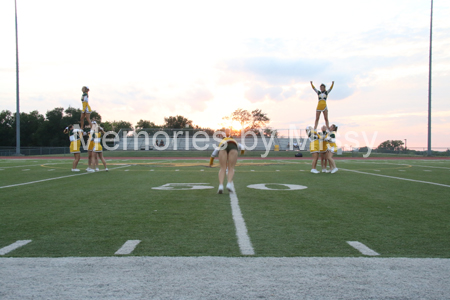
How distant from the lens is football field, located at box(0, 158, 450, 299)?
8.00 feet

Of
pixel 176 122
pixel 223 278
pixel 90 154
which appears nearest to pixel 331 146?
pixel 90 154

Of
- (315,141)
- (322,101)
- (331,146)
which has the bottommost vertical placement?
(331,146)

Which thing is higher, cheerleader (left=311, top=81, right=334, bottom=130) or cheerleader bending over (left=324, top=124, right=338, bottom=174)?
cheerleader (left=311, top=81, right=334, bottom=130)

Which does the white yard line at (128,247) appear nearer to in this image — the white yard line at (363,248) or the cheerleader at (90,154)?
the white yard line at (363,248)

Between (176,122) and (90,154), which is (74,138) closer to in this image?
(90,154)

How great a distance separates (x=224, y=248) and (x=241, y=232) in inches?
26.9

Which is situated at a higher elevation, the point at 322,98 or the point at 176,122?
the point at 176,122

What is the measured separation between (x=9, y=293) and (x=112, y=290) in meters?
0.68

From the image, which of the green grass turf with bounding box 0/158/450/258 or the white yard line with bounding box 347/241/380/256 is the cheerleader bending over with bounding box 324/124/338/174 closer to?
the green grass turf with bounding box 0/158/450/258

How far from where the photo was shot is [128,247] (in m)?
3.40

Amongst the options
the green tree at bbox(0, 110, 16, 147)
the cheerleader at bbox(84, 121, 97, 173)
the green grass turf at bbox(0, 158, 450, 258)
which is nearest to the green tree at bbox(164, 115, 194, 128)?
the green tree at bbox(0, 110, 16, 147)

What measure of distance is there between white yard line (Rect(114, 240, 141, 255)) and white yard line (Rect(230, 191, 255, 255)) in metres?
1.04

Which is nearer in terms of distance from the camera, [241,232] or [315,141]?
[241,232]

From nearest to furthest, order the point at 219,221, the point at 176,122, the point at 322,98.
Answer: the point at 219,221 < the point at 322,98 < the point at 176,122
